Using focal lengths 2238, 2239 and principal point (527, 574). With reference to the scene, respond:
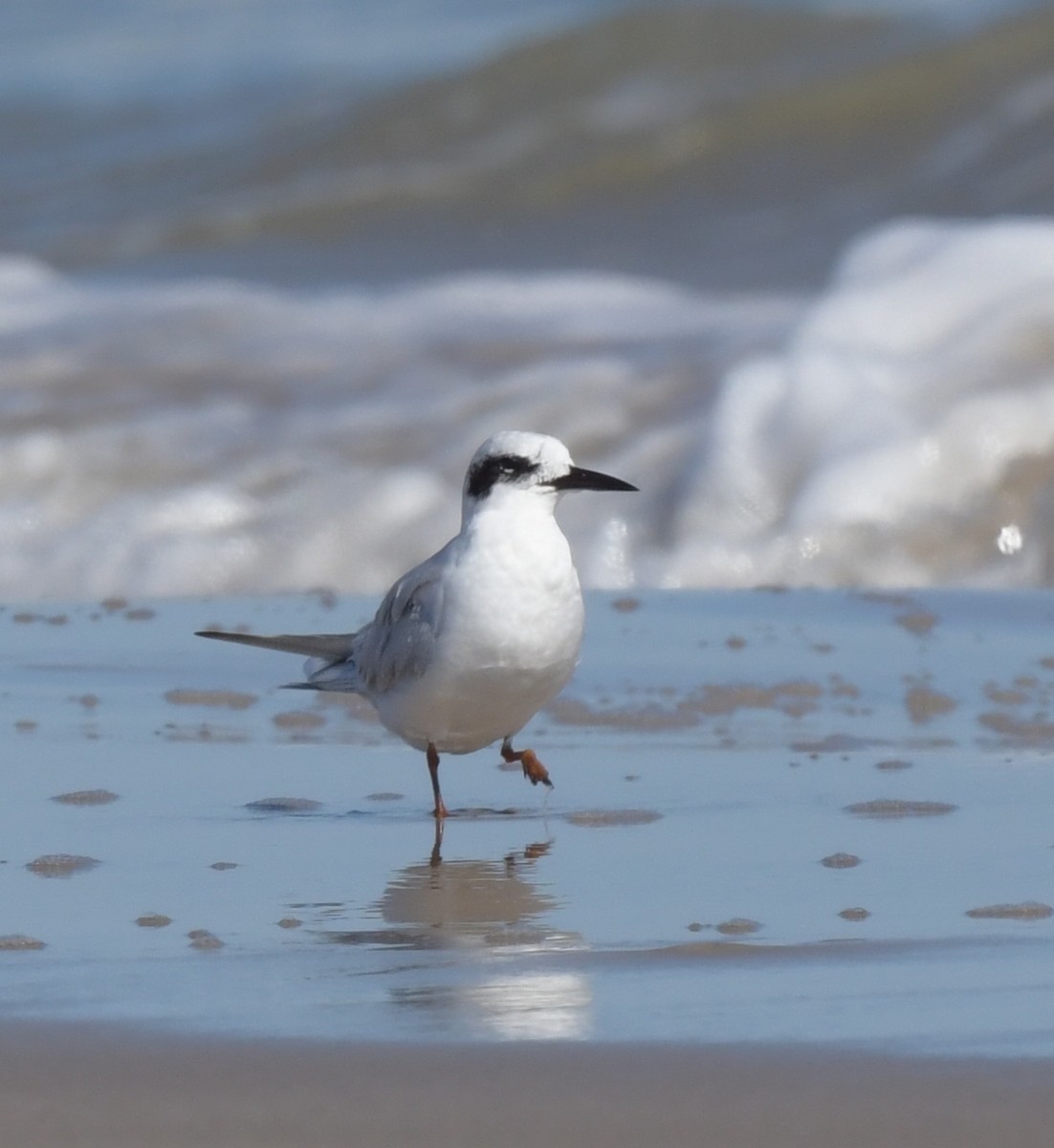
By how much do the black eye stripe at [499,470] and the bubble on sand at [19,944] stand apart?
1.31 m

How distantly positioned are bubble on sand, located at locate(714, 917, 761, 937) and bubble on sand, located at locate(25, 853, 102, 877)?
1.02 m

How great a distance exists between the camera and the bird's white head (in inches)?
156

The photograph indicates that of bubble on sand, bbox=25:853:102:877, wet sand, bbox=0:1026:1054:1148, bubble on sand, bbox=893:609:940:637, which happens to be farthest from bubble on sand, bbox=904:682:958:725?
wet sand, bbox=0:1026:1054:1148

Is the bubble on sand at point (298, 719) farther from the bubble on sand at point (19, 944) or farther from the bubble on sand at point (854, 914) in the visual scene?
the bubble on sand at point (854, 914)

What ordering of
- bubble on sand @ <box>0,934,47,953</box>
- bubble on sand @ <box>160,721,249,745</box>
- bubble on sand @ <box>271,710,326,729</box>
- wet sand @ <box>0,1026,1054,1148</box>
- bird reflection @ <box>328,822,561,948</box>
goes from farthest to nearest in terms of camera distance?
1. bubble on sand @ <box>271,710,326,729</box>
2. bubble on sand @ <box>160,721,249,745</box>
3. bird reflection @ <box>328,822,561,948</box>
4. bubble on sand @ <box>0,934,47,953</box>
5. wet sand @ <box>0,1026,1054,1148</box>

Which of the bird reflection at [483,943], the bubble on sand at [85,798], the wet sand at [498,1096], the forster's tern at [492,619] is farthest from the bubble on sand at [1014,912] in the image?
the bubble on sand at [85,798]

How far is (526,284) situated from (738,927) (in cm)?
867

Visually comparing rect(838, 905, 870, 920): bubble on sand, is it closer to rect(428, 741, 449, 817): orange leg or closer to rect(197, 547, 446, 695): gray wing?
rect(428, 741, 449, 817): orange leg

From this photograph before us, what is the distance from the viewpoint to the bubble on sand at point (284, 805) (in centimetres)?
390

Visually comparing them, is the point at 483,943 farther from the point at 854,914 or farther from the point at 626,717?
the point at 626,717

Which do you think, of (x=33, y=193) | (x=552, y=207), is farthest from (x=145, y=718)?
(x=33, y=193)

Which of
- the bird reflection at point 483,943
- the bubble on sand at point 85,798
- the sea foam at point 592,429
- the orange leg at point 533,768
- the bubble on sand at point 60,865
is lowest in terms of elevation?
the bird reflection at point 483,943

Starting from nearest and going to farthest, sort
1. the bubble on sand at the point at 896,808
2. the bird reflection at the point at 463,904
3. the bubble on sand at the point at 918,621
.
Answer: the bird reflection at the point at 463,904 < the bubble on sand at the point at 896,808 < the bubble on sand at the point at 918,621

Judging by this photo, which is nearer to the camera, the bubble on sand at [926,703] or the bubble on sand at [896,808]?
the bubble on sand at [896,808]
